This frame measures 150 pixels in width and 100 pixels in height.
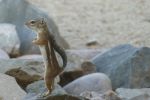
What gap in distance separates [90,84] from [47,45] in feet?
5.48

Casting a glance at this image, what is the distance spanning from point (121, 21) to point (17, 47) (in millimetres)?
2452

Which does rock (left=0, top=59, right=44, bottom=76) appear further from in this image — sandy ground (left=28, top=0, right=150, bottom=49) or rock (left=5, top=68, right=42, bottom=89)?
sandy ground (left=28, top=0, right=150, bottom=49)

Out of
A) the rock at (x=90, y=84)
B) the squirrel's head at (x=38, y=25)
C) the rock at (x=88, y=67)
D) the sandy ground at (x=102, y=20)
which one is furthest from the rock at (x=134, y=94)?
the sandy ground at (x=102, y=20)

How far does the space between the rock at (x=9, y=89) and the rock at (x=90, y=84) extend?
0.56m

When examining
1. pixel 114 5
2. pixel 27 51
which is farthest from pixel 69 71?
Result: pixel 114 5

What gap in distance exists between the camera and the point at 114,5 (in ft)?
29.4

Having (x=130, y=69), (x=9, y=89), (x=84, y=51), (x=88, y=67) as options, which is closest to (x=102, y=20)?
(x=84, y=51)

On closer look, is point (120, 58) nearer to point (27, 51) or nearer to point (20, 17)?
point (27, 51)

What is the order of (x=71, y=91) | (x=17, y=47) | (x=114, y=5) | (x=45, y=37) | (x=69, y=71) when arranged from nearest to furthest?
(x=45, y=37) → (x=71, y=91) → (x=69, y=71) → (x=17, y=47) → (x=114, y=5)

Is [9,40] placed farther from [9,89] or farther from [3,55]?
[9,89]

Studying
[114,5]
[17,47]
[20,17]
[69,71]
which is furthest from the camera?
[114,5]

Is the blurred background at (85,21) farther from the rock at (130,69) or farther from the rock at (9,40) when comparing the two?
the rock at (130,69)

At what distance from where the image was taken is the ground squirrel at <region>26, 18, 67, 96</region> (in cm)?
351

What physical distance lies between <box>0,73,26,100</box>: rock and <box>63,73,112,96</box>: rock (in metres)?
0.56
